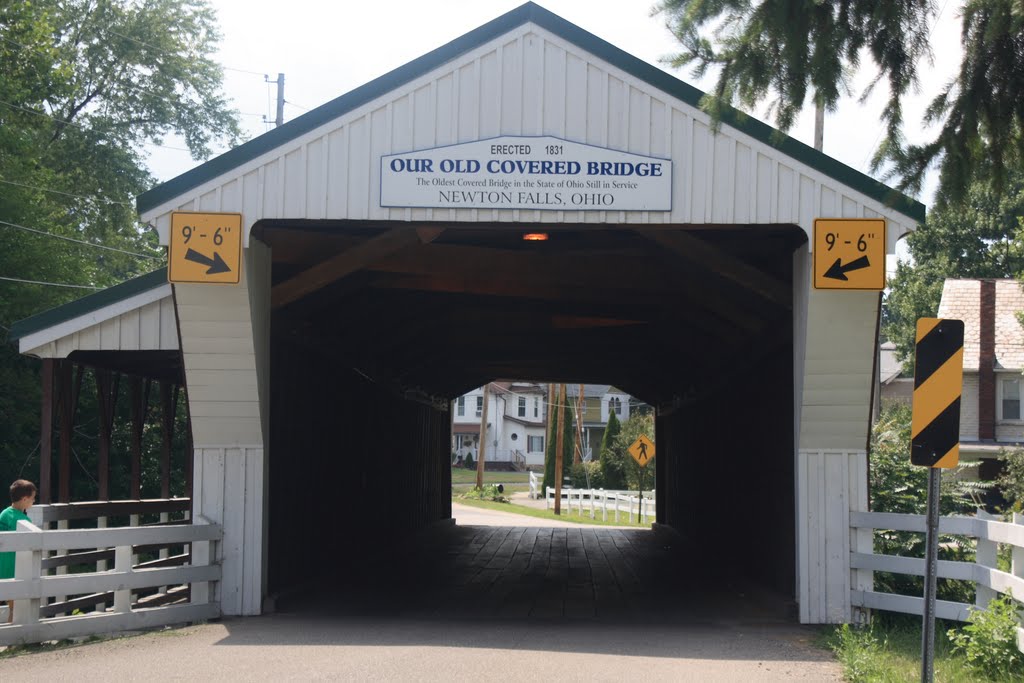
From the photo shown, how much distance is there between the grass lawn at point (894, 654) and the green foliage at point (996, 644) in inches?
3.3

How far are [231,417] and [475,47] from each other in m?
3.94

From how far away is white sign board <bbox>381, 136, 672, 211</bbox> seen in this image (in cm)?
1055

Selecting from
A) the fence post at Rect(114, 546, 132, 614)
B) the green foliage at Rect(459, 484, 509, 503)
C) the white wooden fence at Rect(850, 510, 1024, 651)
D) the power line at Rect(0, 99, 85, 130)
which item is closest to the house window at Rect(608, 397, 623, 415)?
the green foliage at Rect(459, 484, 509, 503)

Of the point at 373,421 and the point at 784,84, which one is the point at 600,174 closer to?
the point at 784,84

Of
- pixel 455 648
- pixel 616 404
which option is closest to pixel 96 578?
pixel 455 648

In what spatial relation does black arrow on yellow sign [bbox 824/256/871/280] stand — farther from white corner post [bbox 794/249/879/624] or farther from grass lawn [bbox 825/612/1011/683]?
grass lawn [bbox 825/612/1011/683]

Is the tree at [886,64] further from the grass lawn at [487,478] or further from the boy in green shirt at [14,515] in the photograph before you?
the grass lawn at [487,478]

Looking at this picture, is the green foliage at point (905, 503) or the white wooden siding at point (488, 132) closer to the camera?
the white wooden siding at point (488, 132)

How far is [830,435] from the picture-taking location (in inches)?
428

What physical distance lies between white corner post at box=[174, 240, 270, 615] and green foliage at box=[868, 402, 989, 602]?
588 centimetres

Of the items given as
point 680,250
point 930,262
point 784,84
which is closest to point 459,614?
point 680,250

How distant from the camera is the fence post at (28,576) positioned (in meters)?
8.80

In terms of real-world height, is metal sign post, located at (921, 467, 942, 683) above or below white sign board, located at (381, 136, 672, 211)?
below

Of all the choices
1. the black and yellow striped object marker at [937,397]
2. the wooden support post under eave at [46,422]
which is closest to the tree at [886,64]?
the black and yellow striped object marker at [937,397]
